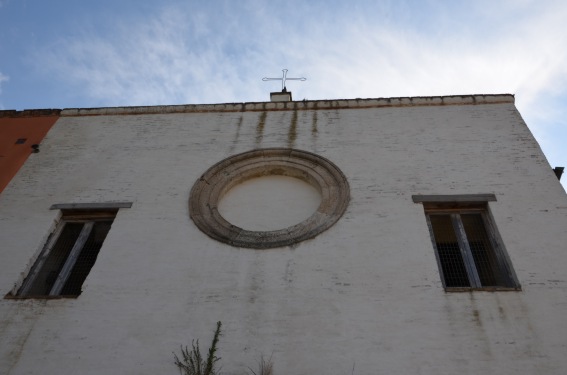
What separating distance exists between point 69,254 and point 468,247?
18.7ft

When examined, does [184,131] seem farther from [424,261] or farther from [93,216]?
[424,261]

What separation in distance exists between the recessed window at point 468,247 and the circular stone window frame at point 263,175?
142 centimetres

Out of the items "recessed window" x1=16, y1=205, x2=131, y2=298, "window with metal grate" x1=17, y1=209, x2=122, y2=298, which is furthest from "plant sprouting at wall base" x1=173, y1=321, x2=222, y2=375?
"window with metal grate" x1=17, y1=209, x2=122, y2=298

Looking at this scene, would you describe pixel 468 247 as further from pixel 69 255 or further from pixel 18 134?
pixel 18 134

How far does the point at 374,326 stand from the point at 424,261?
4.10ft

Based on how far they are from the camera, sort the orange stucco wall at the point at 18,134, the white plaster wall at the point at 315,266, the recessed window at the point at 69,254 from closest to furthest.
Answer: the white plaster wall at the point at 315,266
the recessed window at the point at 69,254
the orange stucco wall at the point at 18,134

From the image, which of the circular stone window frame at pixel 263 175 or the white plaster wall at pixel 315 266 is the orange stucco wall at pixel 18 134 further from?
the circular stone window frame at pixel 263 175

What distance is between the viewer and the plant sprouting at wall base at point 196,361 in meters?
5.44

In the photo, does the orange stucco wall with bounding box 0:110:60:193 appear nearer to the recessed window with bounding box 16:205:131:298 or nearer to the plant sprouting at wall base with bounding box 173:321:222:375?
the recessed window with bounding box 16:205:131:298

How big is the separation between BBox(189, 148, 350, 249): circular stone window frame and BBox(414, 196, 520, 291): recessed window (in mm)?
1415

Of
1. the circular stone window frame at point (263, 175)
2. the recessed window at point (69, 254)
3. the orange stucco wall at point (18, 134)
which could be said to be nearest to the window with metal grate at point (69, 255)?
the recessed window at point (69, 254)

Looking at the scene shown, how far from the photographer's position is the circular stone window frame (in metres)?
7.24

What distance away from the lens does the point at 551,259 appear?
655cm

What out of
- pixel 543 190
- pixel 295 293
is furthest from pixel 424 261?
pixel 543 190
